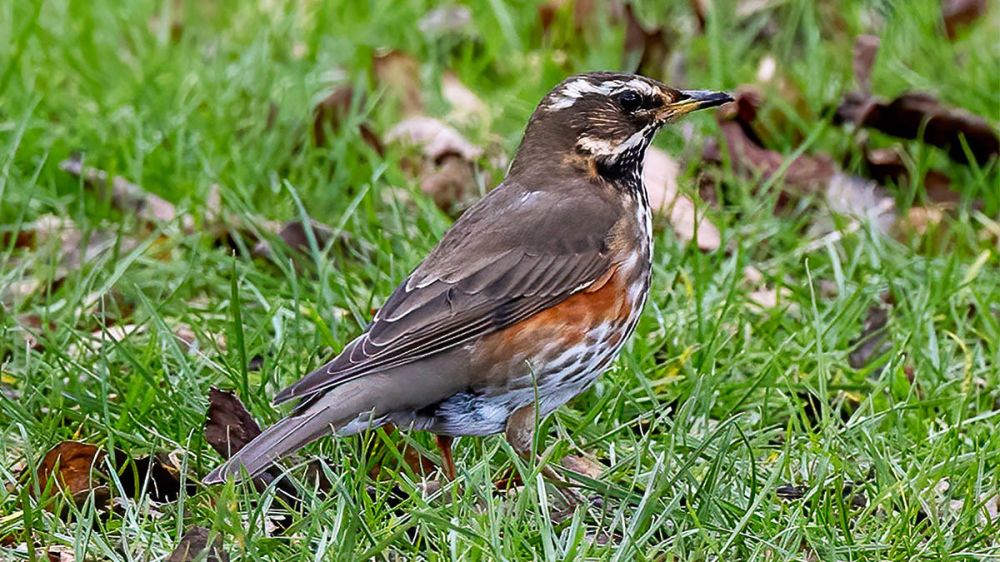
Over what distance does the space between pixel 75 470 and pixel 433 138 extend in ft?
10.1

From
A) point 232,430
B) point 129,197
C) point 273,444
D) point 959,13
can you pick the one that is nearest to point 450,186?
point 129,197

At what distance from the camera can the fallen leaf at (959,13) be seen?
314 inches

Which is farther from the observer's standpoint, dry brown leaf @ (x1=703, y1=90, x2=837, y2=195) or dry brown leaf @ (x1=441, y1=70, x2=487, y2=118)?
dry brown leaf @ (x1=441, y1=70, x2=487, y2=118)

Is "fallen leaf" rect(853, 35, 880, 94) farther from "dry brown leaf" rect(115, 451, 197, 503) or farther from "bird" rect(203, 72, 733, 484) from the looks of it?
"dry brown leaf" rect(115, 451, 197, 503)

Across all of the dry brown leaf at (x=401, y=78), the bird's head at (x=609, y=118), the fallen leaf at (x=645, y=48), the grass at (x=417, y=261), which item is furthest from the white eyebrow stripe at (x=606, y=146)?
the fallen leaf at (x=645, y=48)

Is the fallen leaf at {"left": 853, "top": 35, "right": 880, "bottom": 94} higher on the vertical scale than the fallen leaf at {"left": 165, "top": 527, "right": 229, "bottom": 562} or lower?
lower

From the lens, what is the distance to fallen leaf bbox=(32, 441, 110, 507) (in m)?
4.47

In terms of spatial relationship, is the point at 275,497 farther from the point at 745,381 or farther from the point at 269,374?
the point at 745,381

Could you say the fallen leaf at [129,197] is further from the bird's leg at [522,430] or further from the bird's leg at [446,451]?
the bird's leg at [522,430]

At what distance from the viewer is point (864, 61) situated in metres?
7.52

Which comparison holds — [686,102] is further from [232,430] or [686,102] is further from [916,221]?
[916,221]

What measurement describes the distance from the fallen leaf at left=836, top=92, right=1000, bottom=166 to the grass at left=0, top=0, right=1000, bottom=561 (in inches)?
4.7

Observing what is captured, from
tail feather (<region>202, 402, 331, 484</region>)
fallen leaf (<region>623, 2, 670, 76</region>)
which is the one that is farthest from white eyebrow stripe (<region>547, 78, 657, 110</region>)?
fallen leaf (<region>623, 2, 670, 76</region>)

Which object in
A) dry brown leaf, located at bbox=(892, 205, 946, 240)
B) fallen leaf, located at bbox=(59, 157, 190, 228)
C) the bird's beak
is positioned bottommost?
dry brown leaf, located at bbox=(892, 205, 946, 240)
